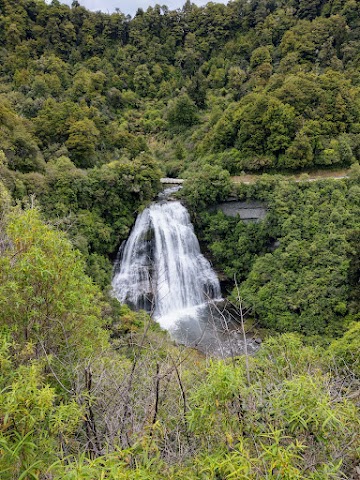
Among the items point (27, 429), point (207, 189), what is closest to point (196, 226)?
point (207, 189)

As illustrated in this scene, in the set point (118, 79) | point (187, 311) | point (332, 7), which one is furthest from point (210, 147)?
point (332, 7)

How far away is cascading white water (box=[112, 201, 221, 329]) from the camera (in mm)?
15430

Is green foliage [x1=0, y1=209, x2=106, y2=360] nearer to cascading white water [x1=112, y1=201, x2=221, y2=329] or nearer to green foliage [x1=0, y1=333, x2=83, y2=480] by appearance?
green foliage [x1=0, y1=333, x2=83, y2=480]

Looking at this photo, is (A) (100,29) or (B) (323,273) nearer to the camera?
(B) (323,273)

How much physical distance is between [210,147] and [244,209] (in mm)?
6816

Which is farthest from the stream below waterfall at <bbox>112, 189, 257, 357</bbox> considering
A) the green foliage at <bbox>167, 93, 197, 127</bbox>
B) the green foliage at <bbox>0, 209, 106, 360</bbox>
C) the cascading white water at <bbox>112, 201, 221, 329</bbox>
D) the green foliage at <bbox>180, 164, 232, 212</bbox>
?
the green foliage at <bbox>167, 93, 197, 127</bbox>

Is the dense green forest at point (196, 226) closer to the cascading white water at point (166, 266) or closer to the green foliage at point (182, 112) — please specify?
the green foliage at point (182, 112)

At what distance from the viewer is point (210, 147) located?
2261cm

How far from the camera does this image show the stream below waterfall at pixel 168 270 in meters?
15.2

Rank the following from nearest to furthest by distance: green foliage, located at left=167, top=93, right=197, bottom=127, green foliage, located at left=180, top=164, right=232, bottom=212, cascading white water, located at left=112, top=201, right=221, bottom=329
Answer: cascading white water, located at left=112, top=201, right=221, bottom=329 → green foliage, located at left=180, top=164, right=232, bottom=212 → green foliage, located at left=167, top=93, right=197, bottom=127

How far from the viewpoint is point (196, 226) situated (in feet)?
59.6

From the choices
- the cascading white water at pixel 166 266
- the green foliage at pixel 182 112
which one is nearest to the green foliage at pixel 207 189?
the cascading white water at pixel 166 266

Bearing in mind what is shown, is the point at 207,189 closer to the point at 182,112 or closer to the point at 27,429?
the point at 182,112

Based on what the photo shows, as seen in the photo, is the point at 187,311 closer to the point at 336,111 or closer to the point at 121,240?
the point at 121,240
